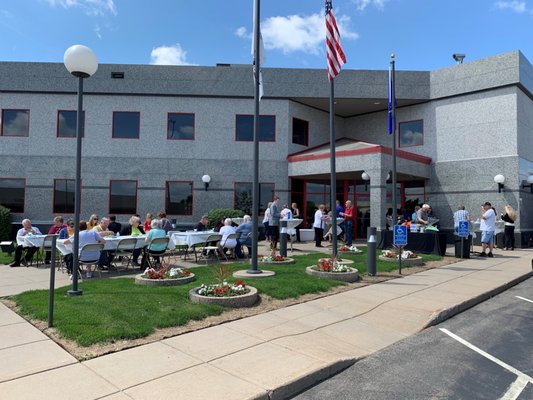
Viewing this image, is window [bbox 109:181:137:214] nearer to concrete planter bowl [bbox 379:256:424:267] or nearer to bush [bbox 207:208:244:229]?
bush [bbox 207:208:244:229]

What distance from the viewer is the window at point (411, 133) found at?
68.6ft

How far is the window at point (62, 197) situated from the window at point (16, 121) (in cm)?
300

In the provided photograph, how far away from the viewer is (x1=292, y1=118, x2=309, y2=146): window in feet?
68.6

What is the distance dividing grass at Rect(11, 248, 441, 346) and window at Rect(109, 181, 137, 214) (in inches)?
440

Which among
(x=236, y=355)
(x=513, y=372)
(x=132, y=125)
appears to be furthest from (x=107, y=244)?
(x=132, y=125)

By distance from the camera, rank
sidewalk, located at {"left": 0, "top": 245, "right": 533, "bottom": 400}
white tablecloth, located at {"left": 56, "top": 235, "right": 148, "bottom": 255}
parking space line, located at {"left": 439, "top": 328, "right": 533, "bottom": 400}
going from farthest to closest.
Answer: white tablecloth, located at {"left": 56, "top": 235, "right": 148, "bottom": 255} → parking space line, located at {"left": 439, "top": 328, "right": 533, "bottom": 400} → sidewalk, located at {"left": 0, "top": 245, "right": 533, "bottom": 400}

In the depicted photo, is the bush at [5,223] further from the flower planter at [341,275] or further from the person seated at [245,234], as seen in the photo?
the flower planter at [341,275]

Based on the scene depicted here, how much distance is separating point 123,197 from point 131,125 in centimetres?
→ 350

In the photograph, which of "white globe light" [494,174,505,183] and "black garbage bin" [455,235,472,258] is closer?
Answer: "black garbage bin" [455,235,472,258]

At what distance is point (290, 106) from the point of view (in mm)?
20469

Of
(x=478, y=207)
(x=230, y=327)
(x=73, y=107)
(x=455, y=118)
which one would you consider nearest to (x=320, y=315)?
(x=230, y=327)

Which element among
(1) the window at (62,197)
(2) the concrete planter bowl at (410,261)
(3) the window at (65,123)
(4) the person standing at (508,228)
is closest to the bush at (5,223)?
(1) the window at (62,197)

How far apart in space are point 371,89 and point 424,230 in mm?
8503

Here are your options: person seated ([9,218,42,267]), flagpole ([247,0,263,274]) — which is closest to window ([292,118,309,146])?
flagpole ([247,0,263,274])
